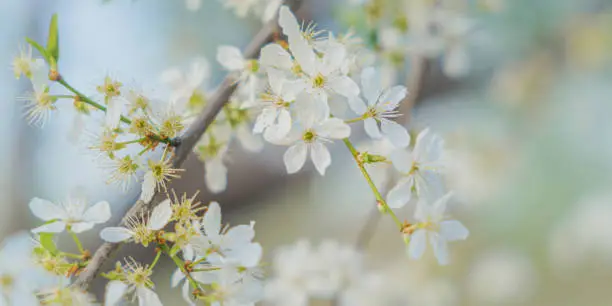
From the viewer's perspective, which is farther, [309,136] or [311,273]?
[311,273]

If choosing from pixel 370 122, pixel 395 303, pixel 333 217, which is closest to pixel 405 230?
pixel 370 122

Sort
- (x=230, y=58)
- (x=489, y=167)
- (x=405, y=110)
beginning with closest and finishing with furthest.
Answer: (x=230, y=58)
(x=405, y=110)
(x=489, y=167)

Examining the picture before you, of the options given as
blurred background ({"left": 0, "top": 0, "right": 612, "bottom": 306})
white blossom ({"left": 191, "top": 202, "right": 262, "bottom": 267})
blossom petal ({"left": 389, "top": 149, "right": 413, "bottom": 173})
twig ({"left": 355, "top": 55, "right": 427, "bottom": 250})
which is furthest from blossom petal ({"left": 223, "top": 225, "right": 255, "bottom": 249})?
blurred background ({"left": 0, "top": 0, "right": 612, "bottom": 306})

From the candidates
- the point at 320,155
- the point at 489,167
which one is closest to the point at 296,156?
the point at 320,155

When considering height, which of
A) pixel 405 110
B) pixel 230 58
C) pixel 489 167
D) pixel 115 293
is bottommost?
pixel 115 293

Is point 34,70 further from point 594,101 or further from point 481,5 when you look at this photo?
point 594,101

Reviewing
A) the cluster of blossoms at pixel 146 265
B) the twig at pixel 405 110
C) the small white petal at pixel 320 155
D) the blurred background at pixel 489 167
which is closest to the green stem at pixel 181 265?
the cluster of blossoms at pixel 146 265

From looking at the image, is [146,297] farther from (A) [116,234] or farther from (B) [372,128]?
(B) [372,128]

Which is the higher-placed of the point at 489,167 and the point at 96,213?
the point at 489,167
